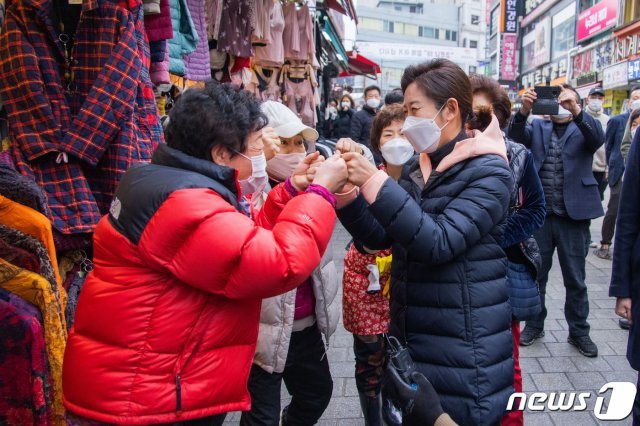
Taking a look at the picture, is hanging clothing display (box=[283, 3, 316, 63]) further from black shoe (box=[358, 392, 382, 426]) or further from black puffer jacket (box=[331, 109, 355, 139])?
black puffer jacket (box=[331, 109, 355, 139])

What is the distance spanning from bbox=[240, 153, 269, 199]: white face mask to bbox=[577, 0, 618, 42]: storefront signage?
2534 centimetres

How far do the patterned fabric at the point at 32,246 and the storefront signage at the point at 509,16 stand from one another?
135 ft

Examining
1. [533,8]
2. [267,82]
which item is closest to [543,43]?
[533,8]

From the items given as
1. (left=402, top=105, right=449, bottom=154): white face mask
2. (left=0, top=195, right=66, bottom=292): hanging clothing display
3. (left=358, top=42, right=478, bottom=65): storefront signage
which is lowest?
(left=0, top=195, right=66, bottom=292): hanging clothing display

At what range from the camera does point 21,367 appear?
1.87 metres

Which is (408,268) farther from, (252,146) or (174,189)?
(174,189)

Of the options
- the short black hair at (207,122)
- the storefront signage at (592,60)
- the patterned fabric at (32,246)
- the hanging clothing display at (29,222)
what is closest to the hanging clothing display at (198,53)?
the hanging clothing display at (29,222)

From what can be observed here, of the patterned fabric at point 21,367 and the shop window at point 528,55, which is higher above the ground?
the shop window at point 528,55

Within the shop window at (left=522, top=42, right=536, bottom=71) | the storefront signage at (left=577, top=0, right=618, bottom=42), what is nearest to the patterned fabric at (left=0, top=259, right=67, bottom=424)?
the storefront signage at (left=577, top=0, right=618, bottom=42)

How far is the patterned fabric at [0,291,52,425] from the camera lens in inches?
72.3

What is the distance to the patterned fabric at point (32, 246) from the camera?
2.03m

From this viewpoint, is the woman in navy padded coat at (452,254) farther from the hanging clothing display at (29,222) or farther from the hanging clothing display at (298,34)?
the hanging clothing display at (298,34)

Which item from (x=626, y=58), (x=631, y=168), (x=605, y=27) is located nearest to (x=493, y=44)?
(x=605, y=27)

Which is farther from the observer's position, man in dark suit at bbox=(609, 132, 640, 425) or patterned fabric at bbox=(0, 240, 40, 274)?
man in dark suit at bbox=(609, 132, 640, 425)
